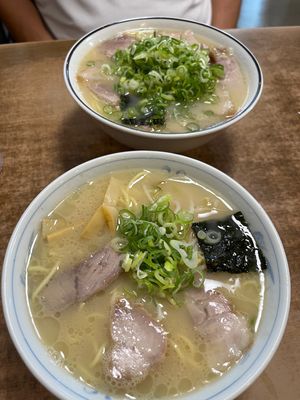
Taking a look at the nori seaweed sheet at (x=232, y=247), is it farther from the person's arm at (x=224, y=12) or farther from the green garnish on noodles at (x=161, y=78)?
the person's arm at (x=224, y=12)

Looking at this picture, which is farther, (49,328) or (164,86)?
(164,86)

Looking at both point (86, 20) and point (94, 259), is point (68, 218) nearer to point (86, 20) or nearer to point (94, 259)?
point (94, 259)

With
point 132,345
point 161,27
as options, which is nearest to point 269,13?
point 161,27

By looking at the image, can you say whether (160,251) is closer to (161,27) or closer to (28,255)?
(28,255)

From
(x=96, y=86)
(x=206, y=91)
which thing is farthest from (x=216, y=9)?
(x=96, y=86)

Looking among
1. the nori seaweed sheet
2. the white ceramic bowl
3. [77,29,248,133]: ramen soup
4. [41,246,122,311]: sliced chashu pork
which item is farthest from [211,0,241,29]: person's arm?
[41,246,122,311]: sliced chashu pork

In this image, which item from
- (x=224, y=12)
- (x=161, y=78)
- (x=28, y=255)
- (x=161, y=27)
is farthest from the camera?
(x=224, y=12)
